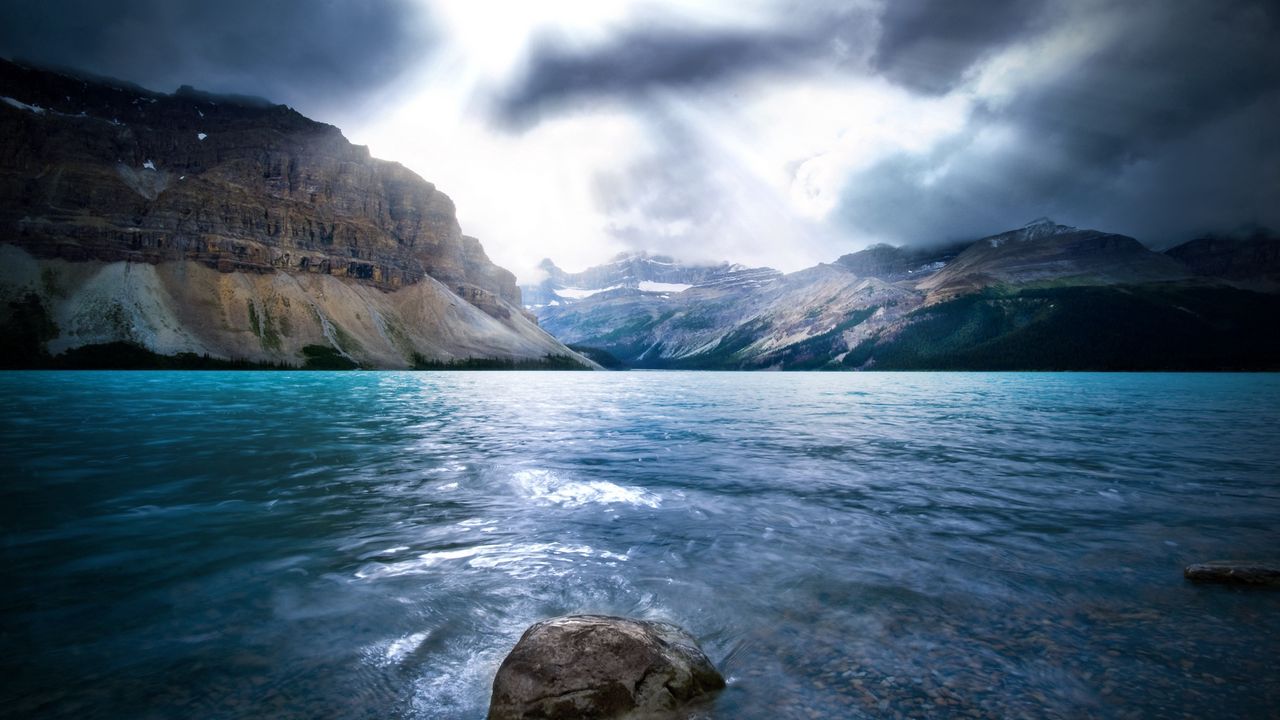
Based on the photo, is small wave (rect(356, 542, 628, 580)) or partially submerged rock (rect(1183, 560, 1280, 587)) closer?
partially submerged rock (rect(1183, 560, 1280, 587))

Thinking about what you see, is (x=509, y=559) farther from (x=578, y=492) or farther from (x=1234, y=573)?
(x=1234, y=573)

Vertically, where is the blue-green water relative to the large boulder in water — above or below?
below

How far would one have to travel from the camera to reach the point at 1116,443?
31141 millimetres

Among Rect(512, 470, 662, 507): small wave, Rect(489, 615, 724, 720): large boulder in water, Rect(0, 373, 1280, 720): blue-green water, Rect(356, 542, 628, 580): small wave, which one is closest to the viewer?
Rect(489, 615, 724, 720): large boulder in water

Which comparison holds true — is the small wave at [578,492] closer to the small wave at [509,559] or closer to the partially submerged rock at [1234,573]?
the small wave at [509,559]

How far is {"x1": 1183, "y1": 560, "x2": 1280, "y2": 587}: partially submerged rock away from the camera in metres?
10.0

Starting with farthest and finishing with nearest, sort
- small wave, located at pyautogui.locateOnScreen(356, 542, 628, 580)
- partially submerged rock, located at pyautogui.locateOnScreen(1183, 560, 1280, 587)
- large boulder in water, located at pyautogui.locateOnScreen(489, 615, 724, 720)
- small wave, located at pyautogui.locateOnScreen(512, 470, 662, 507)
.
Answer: small wave, located at pyautogui.locateOnScreen(512, 470, 662, 507)
small wave, located at pyautogui.locateOnScreen(356, 542, 628, 580)
partially submerged rock, located at pyautogui.locateOnScreen(1183, 560, 1280, 587)
large boulder in water, located at pyautogui.locateOnScreen(489, 615, 724, 720)

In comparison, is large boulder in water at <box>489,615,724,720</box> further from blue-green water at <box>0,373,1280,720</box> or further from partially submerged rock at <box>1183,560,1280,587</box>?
partially submerged rock at <box>1183,560,1280,587</box>

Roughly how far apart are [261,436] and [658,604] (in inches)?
1219

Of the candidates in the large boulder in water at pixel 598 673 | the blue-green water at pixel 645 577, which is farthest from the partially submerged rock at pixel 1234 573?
the large boulder in water at pixel 598 673

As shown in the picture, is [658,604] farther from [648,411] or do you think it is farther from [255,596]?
[648,411]

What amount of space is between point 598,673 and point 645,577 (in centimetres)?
474

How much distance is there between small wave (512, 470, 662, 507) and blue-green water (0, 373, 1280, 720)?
0.51 ft

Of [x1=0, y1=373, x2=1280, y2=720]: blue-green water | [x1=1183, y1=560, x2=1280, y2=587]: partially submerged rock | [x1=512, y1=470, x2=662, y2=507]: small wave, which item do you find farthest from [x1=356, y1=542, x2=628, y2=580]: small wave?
[x1=1183, y1=560, x2=1280, y2=587]: partially submerged rock
